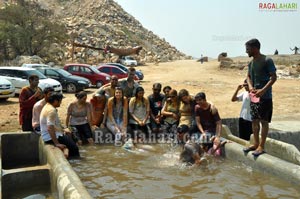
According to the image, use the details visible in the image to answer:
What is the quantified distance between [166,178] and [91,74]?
1705 cm

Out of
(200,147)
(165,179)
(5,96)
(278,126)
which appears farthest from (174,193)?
(5,96)

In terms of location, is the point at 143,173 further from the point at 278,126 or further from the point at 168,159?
the point at 278,126

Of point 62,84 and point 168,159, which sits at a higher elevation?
point 62,84

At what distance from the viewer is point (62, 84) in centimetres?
2019

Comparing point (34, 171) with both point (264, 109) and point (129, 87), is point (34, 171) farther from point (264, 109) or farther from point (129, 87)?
point (129, 87)

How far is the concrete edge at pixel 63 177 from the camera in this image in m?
4.51

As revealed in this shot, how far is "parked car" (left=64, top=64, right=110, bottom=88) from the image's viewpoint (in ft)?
74.3

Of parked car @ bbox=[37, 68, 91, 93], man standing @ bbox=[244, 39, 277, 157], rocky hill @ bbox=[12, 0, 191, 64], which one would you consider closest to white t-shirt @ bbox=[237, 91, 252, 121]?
man standing @ bbox=[244, 39, 277, 157]

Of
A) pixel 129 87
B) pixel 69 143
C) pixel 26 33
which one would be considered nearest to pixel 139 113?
pixel 129 87

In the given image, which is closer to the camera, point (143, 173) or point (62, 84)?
point (143, 173)

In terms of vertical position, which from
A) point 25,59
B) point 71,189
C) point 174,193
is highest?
point 25,59

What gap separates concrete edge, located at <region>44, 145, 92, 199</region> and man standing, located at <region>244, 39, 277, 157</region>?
3.25 metres

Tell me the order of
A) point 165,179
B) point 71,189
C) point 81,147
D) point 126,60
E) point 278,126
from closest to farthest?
point 71,189
point 165,179
point 81,147
point 278,126
point 126,60

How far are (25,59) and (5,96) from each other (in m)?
17.7
